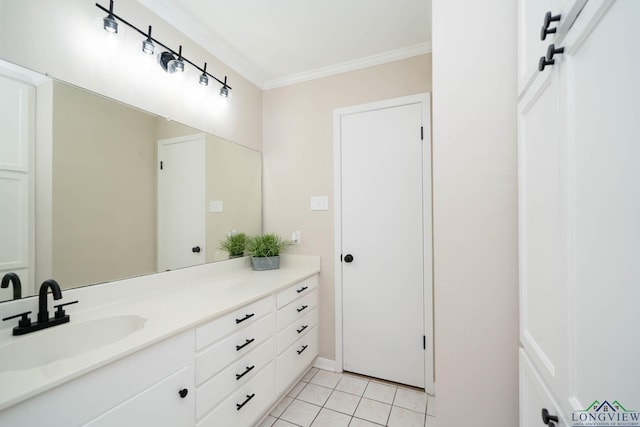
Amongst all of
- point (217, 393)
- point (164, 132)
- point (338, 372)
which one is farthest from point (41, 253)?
point (338, 372)

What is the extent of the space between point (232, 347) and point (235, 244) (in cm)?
100

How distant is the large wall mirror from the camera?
44.6 inches

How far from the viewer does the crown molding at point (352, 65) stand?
2.01 metres

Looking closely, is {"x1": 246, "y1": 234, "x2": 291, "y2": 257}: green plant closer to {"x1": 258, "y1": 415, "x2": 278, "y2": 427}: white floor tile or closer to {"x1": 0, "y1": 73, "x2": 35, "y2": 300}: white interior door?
→ {"x1": 258, "y1": 415, "x2": 278, "y2": 427}: white floor tile

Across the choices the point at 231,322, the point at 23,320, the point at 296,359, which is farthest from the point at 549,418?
the point at 23,320

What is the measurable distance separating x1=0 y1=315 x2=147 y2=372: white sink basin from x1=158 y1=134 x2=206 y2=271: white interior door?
1.50 ft

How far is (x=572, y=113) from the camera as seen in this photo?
546mm

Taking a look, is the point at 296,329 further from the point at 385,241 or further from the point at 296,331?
the point at 385,241

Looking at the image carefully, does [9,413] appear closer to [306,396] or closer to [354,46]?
[306,396]

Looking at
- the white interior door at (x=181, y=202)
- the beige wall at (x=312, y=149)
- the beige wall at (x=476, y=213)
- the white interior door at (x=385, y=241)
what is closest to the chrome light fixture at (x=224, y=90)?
the white interior door at (x=181, y=202)

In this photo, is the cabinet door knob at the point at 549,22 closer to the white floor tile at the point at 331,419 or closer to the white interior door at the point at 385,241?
the white interior door at the point at 385,241

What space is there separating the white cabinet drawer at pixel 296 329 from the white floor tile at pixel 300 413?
0.39 metres

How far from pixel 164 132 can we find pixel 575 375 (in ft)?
6.73

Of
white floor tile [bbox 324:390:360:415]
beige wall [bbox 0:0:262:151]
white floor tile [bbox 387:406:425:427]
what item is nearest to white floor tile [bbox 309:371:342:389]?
white floor tile [bbox 324:390:360:415]
